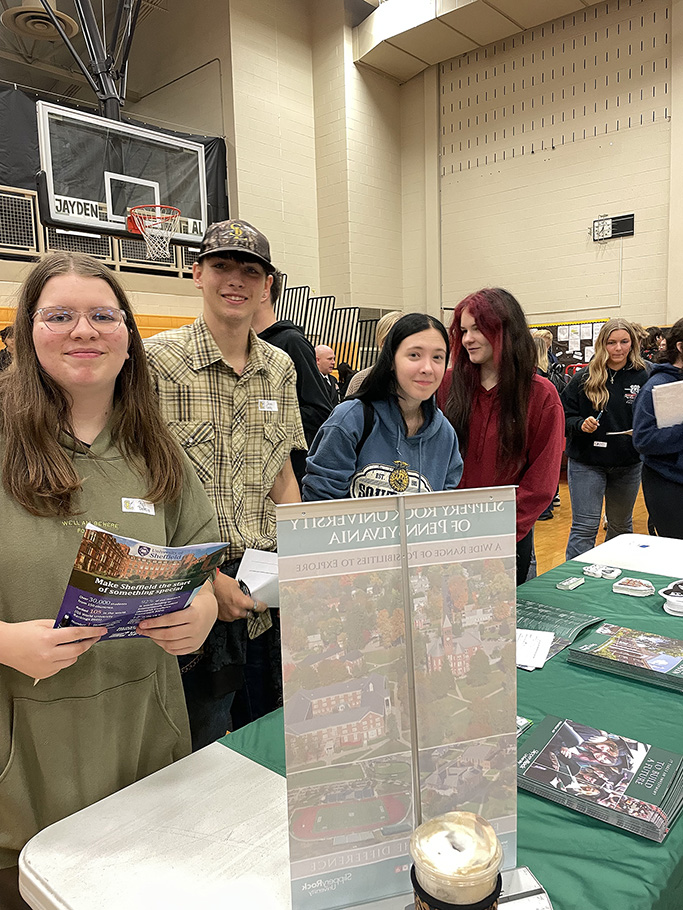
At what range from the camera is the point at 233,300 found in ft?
5.34

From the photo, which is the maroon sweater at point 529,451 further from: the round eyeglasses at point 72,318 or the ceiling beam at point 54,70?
the ceiling beam at point 54,70

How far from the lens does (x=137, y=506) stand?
1.08 meters

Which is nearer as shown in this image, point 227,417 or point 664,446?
point 227,417

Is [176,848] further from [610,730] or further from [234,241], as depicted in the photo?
[234,241]

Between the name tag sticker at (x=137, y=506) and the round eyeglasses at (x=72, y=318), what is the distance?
0.96 feet

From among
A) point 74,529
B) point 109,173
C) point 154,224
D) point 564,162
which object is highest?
point 564,162

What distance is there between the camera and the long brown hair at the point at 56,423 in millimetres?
1010

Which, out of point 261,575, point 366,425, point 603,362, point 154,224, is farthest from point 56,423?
point 154,224

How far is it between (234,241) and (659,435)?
2160mm

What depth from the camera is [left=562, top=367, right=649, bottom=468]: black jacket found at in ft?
11.7

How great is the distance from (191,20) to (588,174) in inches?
224

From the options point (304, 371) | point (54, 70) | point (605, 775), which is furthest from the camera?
point (54, 70)

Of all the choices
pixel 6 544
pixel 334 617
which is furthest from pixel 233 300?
pixel 334 617

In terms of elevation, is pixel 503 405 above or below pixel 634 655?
above
